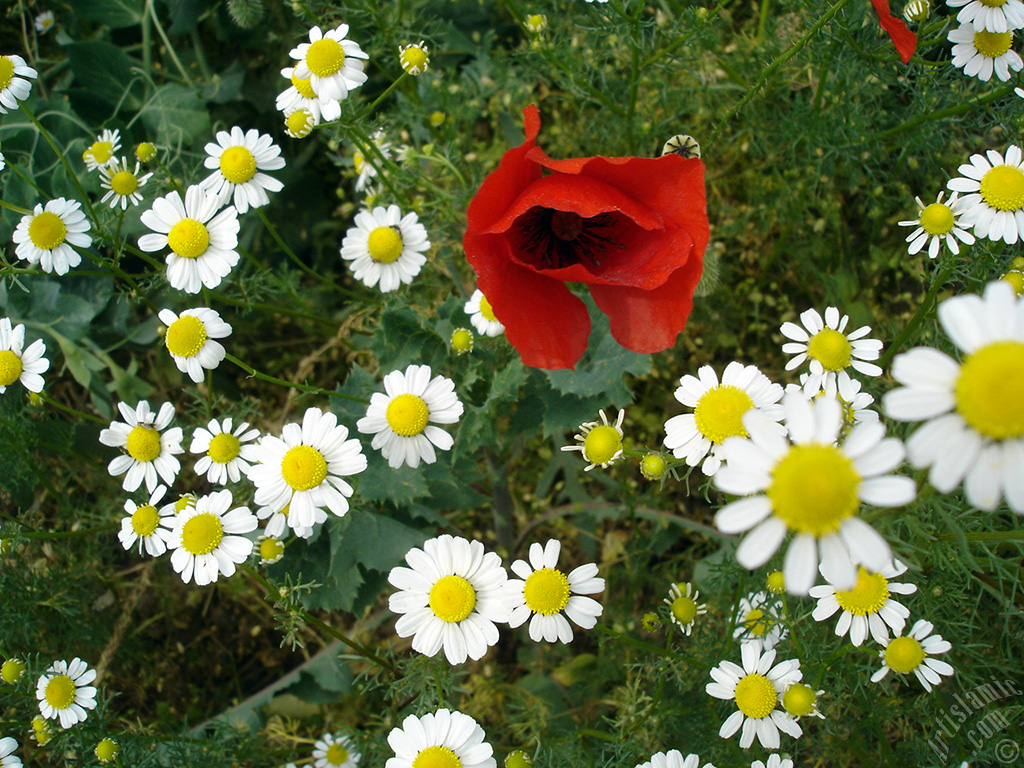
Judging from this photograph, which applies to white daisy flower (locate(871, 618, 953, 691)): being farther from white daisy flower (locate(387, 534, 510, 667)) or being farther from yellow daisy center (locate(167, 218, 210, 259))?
yellow daisy center (locate(167, 218, 210, 259))

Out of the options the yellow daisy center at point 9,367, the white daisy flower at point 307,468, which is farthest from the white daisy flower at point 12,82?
the white daisy flower at point 307,468

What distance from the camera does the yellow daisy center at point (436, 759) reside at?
1251 millimetres

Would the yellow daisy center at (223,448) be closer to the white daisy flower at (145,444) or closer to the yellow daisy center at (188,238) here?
the white daisy flower at (145,444)

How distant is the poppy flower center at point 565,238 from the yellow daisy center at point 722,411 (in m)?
0.42

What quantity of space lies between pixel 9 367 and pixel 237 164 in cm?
68

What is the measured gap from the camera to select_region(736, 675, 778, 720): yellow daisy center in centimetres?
134

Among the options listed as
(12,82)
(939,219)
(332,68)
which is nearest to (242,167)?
(332,68)

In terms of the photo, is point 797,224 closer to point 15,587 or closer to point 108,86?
point 108,86

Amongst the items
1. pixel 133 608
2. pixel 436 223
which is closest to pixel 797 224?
pixel 436 223

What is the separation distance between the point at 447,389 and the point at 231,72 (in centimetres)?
159

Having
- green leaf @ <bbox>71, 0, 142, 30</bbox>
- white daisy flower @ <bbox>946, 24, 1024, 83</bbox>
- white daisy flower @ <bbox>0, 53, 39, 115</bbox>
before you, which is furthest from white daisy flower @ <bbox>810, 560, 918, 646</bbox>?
green leaf @ <bbox>71, 0, 142, 30</bbox>

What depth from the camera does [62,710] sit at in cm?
160

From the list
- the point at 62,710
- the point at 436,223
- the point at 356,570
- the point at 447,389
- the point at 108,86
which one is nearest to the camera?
the point at 447,389

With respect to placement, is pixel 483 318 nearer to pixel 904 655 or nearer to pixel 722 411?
pixel 722 411
